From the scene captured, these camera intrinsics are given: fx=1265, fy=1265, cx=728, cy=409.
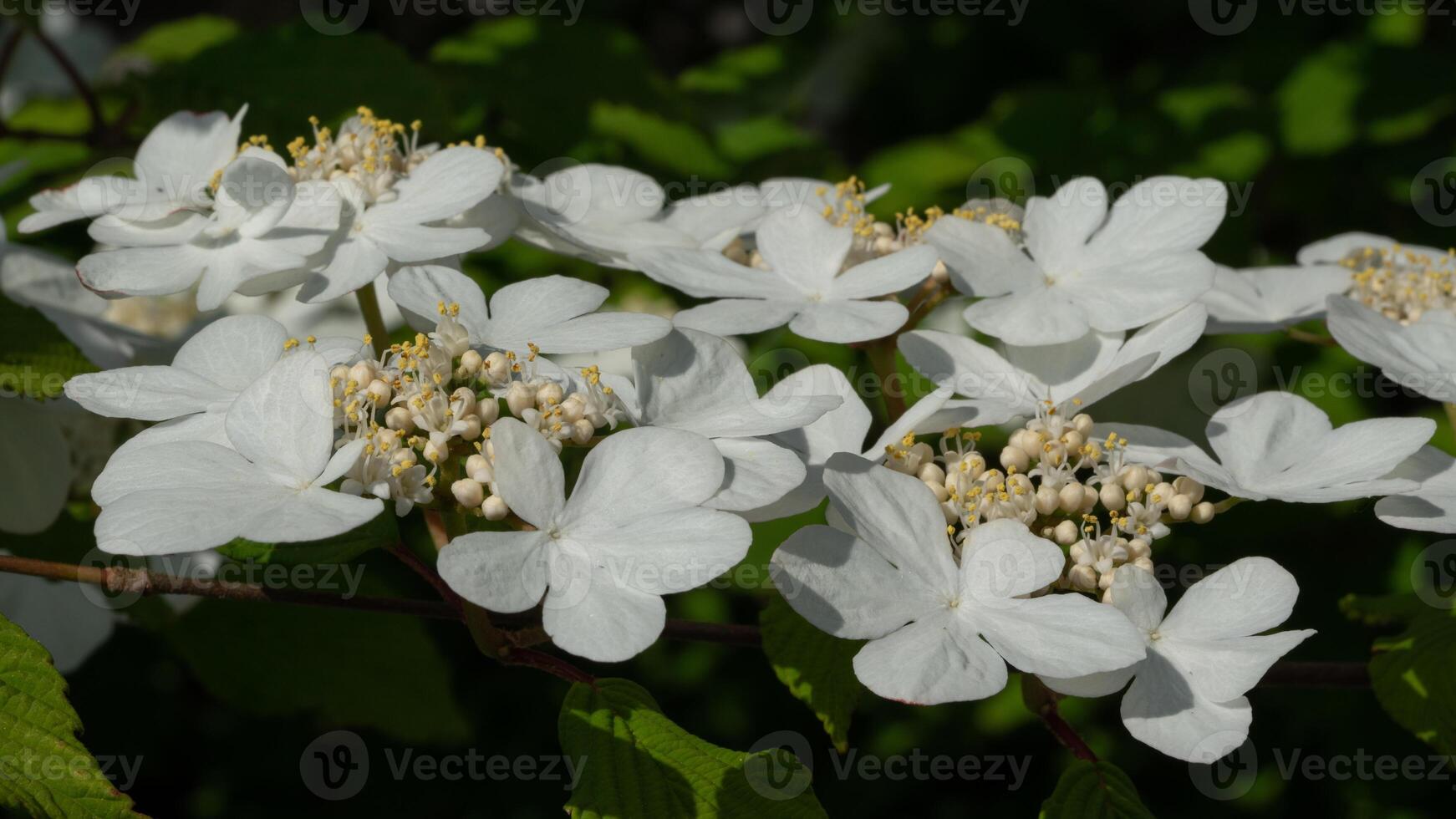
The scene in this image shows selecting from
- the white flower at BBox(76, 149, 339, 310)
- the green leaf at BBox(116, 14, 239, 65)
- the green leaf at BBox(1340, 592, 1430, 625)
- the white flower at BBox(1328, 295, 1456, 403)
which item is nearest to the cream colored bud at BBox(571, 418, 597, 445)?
the white flower at BBox(76, 149, 339, 310)

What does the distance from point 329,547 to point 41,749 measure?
285 mm

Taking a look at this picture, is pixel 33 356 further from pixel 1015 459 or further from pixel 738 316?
pixel 1015 459

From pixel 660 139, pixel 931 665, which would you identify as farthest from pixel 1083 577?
pixel 660 139

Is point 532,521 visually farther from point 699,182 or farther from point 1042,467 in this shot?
point 699,182

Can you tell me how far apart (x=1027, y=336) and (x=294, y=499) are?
749 millimetres

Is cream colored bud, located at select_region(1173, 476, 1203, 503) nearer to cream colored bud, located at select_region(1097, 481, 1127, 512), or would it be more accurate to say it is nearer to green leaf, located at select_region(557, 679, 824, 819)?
cream colored bud, located at select_region(1097, 481, 1127, 512)

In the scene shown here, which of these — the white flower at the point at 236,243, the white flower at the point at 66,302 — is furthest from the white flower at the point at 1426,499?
the white flower at the point at 66,302

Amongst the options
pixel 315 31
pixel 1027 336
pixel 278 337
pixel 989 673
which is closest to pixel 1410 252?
pixel 1027 336

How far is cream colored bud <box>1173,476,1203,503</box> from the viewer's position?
47.1 inches

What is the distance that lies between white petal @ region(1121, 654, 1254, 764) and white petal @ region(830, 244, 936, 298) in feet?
1.55

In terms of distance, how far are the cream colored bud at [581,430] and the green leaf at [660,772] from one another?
224 millimetres

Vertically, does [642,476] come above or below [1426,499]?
above

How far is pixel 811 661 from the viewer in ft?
4.07

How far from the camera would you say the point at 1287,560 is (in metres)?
2.38
